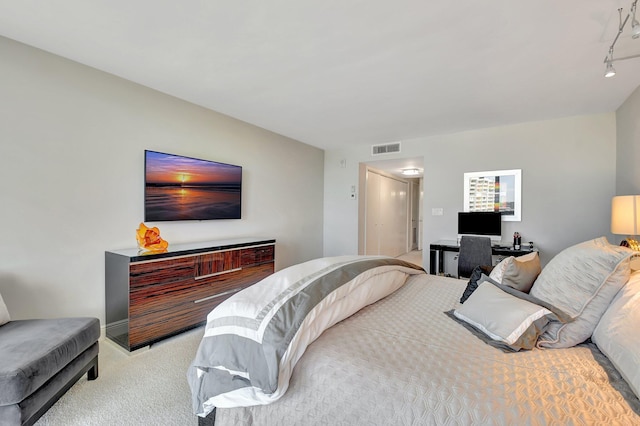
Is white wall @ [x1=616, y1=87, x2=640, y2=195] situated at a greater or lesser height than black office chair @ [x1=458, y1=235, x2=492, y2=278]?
greater

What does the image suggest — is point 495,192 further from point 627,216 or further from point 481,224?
point 627,216

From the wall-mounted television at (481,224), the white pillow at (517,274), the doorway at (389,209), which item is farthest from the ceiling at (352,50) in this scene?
the doorway at (389,209)

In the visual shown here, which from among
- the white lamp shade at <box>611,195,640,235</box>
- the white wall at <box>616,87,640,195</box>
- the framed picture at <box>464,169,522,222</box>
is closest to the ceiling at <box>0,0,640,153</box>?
the white wall at <box>616,87,640,195</box>

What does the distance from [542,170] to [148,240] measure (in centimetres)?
464

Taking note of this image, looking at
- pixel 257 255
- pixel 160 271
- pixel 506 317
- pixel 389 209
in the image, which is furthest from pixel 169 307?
pixel 389 209

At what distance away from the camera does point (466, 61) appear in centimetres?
228

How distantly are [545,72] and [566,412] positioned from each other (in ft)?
8.81

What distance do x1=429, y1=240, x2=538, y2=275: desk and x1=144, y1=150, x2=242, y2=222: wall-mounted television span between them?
110 inches

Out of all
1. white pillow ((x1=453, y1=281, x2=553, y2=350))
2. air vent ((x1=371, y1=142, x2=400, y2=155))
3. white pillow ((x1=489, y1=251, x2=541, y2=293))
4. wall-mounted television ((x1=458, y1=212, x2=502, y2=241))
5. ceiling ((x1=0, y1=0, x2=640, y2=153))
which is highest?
ceiling ((x1=0, y1=0, x2=640, y2=153))

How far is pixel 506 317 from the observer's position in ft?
4.25

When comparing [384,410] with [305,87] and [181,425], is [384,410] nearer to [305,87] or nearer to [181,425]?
[181,425]

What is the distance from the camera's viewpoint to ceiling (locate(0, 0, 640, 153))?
5.72ft

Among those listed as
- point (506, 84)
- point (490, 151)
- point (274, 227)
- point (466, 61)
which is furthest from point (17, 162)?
point (490, 151)

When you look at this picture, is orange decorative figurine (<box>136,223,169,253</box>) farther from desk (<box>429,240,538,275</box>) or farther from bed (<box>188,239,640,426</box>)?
desk (<box>429,240,538,275</box>)
